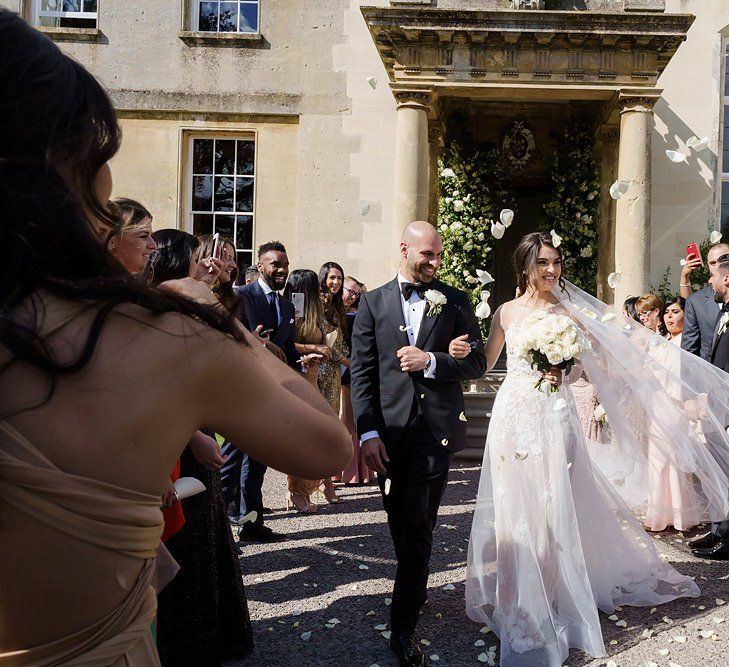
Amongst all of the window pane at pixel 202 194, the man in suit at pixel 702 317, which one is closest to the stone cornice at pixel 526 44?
the window pane at pixel 202 194

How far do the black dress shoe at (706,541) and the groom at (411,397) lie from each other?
2.96 meters

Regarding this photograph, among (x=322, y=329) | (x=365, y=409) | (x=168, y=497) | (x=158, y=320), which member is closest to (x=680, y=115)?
(x=322, y=329)

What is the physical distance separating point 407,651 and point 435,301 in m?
1.86

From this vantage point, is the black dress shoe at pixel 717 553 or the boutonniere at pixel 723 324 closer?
the black dress shoe at pixel 717 553

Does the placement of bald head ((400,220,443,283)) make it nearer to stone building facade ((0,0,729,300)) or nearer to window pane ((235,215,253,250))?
stone building facade ((0,0,729,300))

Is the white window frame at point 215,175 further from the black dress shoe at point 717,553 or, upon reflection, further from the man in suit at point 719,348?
the black dress shoe at point 717,553

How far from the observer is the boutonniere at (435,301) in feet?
13.6

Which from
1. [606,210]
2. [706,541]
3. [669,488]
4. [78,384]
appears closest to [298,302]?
[669,488]

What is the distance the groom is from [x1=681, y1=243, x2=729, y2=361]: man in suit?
299 cm

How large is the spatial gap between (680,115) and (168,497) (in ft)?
39.1

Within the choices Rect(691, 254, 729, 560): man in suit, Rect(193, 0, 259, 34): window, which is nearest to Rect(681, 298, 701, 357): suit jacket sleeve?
Rect(691, 254, 729, 560): man in suit

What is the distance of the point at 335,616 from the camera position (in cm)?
454

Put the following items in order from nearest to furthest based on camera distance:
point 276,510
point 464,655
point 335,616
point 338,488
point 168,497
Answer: point 168,497 → point 464,655 → point 335,616 → point 276,510 → point 338,488

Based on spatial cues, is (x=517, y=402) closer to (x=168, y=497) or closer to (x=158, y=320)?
(x=168, y=497)
